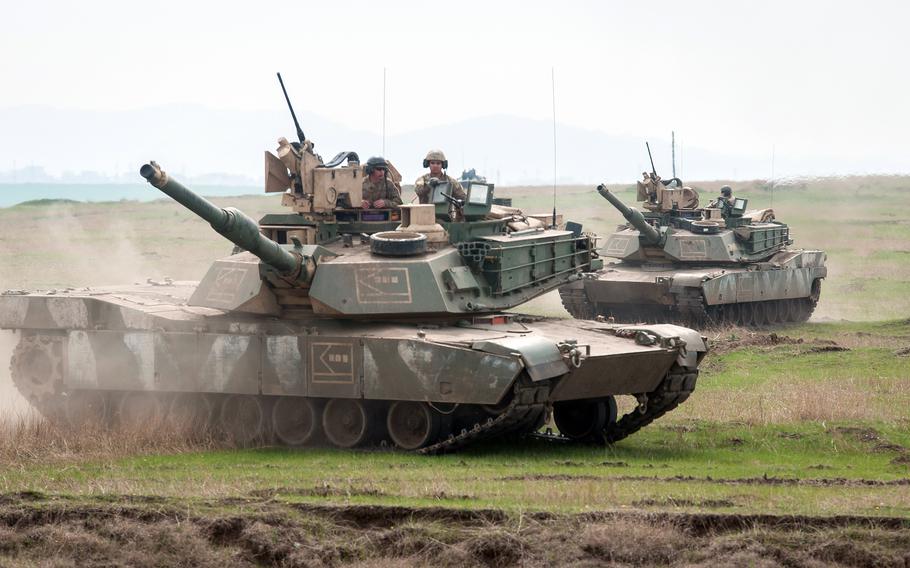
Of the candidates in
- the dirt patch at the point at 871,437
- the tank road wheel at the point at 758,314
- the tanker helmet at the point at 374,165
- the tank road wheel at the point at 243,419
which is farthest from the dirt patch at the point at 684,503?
the tank road wheel at the point at 758,314

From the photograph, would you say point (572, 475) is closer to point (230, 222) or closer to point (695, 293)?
point (230, 222)

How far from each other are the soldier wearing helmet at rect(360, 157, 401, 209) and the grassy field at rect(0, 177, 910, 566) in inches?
141

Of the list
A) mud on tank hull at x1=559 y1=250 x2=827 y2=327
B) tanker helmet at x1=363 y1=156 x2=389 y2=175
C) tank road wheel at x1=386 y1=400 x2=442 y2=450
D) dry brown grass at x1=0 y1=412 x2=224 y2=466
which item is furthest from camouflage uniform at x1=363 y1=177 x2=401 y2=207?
mud on tank hull at x1=559 y1=250 x2=827 y2=327

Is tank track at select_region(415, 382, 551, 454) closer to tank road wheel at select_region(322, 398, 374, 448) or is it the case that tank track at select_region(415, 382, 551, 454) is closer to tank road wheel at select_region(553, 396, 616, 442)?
tank road wheel at select_region(322, 398, 374, 448)

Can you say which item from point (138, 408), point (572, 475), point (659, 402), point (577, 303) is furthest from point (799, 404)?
point (577, 303)

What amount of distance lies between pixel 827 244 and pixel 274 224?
40.2 meters

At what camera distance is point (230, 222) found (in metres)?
15.7

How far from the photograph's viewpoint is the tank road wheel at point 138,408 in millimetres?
17953

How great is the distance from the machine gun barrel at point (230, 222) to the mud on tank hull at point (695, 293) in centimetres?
1431

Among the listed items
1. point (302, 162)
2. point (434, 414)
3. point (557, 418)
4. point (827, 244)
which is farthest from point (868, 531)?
point (827, 244)

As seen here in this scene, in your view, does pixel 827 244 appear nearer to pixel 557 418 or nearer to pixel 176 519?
pixel 557 418

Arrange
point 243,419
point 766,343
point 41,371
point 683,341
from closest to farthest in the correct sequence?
point 683,341 < point 243,419 < point 41,371 < point 766,343

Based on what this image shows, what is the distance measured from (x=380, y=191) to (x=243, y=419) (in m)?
3.38

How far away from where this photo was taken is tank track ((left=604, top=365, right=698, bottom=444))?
1741 cm
